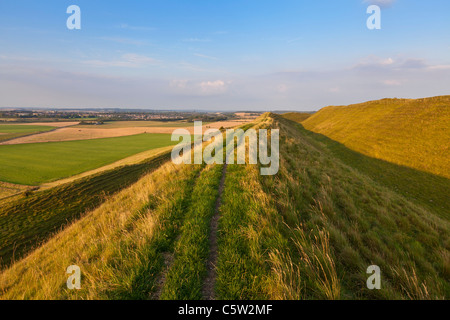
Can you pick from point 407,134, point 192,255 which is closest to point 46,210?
point 192,255

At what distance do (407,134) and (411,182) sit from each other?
19.7m

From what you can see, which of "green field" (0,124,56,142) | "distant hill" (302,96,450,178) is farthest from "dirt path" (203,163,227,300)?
"green field" (0,124,56,142)

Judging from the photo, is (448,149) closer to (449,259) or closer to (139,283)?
(449,259)

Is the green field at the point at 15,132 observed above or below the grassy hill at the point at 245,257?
above

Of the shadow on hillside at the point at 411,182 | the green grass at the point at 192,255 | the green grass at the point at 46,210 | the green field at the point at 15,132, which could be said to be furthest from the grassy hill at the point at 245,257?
the green field at the point at 15,132

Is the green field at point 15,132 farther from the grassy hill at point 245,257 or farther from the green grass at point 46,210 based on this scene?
the grassy hill at point 245,257

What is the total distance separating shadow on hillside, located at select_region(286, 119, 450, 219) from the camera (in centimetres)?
1742

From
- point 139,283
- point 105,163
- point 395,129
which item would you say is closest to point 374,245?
point 139,283

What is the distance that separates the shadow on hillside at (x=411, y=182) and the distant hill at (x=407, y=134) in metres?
2.15

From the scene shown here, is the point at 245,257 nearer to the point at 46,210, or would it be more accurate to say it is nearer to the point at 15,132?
the point at 46,210

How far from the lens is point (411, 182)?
22.2 m

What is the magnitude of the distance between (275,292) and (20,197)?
2887 centimetres

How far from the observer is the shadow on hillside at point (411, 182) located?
17422 millimetres
